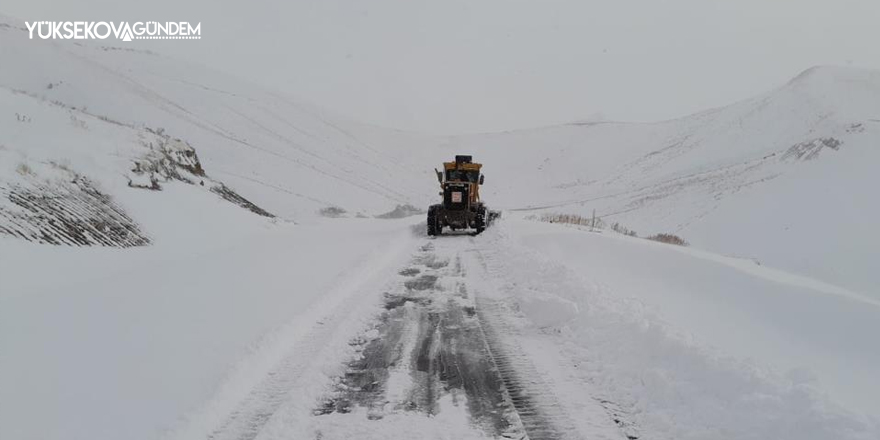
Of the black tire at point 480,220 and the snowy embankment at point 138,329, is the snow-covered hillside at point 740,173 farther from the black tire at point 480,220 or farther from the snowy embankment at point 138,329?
the snowy embankment at point 138,329

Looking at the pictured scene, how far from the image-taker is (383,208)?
40.4 m

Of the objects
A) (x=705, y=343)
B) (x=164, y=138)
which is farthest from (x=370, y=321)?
(x=164, y=138)

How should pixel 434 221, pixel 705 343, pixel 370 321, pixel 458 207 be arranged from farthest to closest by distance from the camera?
pixel 458 207
pixel 434 221
pixel 370 321
pixel 705 343

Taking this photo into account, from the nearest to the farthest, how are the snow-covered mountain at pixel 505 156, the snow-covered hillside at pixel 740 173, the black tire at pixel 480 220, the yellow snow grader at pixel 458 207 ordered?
the snow-covered mountain at pixel 505 156, the yellow snow grader at pixel 458 207, the black tire at pixel 480 220, the snow-covered hillside at pixel 740 173

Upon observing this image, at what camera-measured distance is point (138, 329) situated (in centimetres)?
607

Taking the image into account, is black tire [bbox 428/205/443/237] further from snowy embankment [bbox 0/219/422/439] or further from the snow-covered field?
snowy embankment [bbox 0/219/422/439]

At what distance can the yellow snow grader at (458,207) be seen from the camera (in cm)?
1975

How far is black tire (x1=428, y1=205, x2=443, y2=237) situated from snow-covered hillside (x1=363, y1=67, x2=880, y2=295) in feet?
40.5

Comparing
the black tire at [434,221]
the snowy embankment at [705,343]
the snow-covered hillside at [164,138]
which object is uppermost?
the snow-covered hillside at [164,138]

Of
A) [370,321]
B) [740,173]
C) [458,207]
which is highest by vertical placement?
[740,173]

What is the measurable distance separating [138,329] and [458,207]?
583 inches

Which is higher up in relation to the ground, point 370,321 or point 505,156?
point 505,156

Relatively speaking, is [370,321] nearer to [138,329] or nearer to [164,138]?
[138,329]

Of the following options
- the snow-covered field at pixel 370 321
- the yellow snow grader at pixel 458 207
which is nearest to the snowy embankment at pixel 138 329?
the snow-covered field at pixel 370 321
